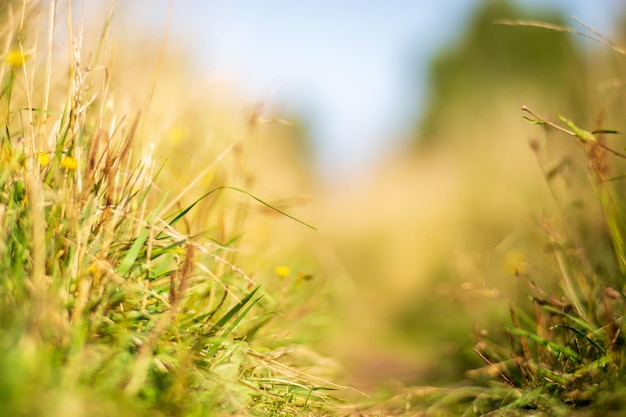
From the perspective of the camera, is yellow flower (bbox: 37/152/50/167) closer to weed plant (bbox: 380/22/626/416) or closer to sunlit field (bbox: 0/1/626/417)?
sunlit field (bbox: 0/1/626/417)

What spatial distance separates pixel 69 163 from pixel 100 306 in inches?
17.4

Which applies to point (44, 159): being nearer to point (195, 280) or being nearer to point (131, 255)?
point (131, 255)

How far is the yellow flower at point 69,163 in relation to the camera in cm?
170

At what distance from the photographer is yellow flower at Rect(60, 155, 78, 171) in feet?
5.57

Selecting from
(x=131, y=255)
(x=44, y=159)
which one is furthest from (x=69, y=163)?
(x=131, y=255)

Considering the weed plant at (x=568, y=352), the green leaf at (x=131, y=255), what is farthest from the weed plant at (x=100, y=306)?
the weed plant at (x=568, y=352)

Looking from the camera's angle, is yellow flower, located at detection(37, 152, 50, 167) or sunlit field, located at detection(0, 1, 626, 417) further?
yellow flower, located at detection(37, 152, 50, 167)

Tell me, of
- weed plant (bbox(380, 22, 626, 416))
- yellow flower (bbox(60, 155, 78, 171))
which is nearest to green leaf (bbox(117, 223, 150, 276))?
yellow flower (bbox(60, 155, 78, 171))

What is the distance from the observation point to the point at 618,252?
191cm

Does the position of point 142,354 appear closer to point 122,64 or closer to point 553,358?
point 553,358

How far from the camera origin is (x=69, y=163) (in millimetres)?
1696

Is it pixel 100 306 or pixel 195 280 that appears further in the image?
pixel 195 280

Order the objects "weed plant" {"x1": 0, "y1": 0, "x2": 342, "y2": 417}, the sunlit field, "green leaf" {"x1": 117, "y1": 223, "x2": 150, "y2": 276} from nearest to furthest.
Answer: "weed plant" {"x1": 0, "y1": 0, "x2": 342, "y2": 417}
the sunlit field
"green leaf" {"x1": 117, "y1": 223, "x2": 150, "y2": 276}

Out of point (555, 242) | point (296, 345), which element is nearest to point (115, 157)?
point (296, 345)
